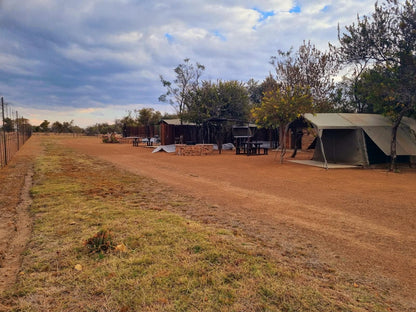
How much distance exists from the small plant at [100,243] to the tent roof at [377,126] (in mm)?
10360

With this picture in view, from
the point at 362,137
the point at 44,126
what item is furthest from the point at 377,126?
the point at 44,126

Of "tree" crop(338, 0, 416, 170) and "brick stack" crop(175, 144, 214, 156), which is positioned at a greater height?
"tree" crop(338, 0, 416, 170)

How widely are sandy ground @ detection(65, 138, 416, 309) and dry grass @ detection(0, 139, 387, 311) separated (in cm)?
43

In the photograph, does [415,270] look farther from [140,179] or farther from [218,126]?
[218,126]

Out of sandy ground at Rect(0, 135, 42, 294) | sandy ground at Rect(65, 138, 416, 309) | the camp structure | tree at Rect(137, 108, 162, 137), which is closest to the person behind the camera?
sandy ground at Rect(0, 135, 42, 294)

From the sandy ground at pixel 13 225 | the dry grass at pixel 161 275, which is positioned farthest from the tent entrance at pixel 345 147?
the sandy ground at pixel 13 225

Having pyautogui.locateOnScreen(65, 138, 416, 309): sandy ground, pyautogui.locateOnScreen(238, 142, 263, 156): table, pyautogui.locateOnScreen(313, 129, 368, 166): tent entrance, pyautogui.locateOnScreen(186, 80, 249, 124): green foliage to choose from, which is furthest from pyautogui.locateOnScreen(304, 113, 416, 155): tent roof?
pyautogui.locateOnScreen(186, 80, 249, 124): green foliage

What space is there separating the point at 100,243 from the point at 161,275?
1.08 meters

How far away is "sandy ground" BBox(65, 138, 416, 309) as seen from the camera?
330 centimetres

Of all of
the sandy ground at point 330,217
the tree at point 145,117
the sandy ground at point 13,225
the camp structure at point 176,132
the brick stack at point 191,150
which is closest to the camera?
the sandy ground at point 13,225

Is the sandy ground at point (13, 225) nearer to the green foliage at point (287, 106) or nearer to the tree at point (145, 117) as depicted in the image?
the green foliage at point (287, 106)

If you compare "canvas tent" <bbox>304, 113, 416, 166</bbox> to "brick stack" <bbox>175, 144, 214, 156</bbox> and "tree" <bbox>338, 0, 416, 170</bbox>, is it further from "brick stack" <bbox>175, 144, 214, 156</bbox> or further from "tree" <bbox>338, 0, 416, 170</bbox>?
"brick stack" <bbox>175, 144, 214, 156</bbox>

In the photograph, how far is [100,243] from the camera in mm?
3568

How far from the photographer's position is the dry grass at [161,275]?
2.51m
